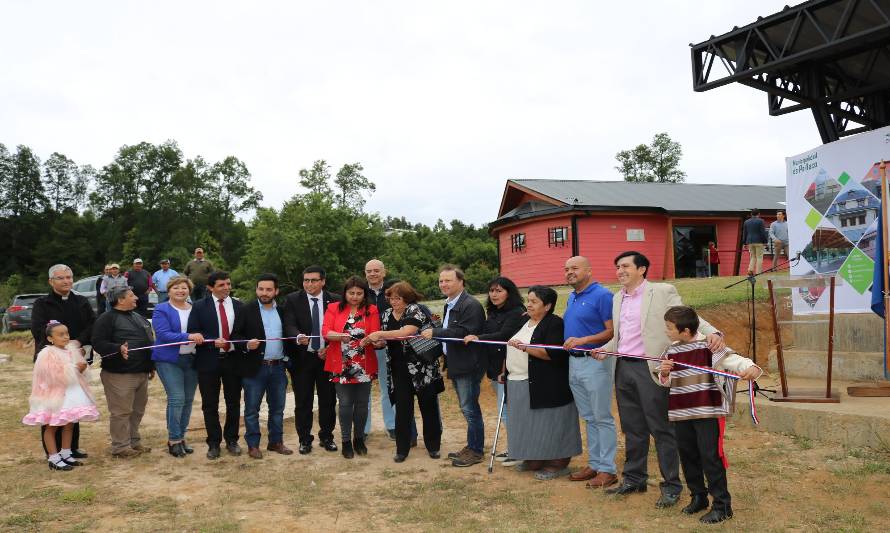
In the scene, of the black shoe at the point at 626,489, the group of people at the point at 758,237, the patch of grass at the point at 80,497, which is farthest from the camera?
the group of people at the point at 758,237

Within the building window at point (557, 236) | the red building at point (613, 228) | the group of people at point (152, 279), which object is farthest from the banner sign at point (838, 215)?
the building window at point (557, 236)

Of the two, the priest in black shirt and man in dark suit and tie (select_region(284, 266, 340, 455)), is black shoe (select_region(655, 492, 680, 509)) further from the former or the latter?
the priest in black shirt

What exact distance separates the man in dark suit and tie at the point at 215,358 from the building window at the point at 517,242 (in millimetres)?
16759

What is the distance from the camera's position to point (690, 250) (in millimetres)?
22453

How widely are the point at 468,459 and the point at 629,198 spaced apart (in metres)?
17.6

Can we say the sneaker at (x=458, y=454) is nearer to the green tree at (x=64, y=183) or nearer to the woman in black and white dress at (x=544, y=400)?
the woman in black and white dress at (x=544, y=400)

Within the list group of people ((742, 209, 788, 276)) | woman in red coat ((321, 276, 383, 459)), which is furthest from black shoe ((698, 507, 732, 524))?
group of people ((742, 209, 788, 276))

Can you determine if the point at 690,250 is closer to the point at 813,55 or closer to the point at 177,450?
the point at 813,55

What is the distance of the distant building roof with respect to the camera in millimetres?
21391

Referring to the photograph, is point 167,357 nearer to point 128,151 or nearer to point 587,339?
point 587,339

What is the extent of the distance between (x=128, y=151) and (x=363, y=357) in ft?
191

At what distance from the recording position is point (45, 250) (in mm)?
52656

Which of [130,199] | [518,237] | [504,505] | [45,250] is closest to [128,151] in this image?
[130,199]

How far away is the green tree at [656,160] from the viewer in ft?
156
